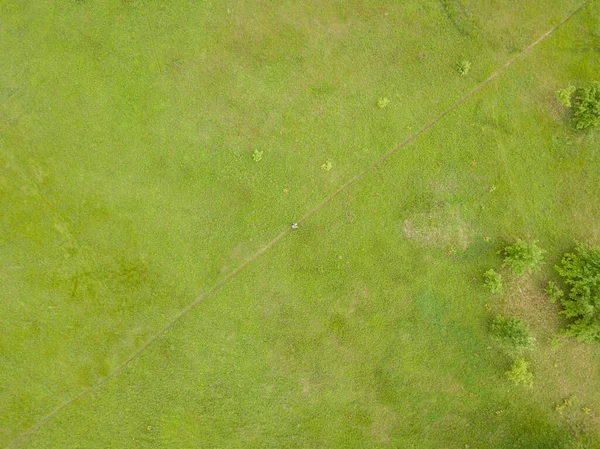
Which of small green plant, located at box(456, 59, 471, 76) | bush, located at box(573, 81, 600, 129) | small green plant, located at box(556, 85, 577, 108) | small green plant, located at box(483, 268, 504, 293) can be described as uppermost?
small green plant, located at box(456, 59, 471, 76)

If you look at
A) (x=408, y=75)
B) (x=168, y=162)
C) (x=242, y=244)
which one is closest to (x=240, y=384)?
(x=242, y=244)

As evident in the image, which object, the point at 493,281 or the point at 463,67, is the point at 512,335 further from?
the point at 463,67

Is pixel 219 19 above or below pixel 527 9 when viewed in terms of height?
above

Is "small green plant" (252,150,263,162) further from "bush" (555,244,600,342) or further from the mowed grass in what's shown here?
"bush" (555,244,600,342)

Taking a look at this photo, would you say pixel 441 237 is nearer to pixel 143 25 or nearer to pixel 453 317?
pixel 453 317

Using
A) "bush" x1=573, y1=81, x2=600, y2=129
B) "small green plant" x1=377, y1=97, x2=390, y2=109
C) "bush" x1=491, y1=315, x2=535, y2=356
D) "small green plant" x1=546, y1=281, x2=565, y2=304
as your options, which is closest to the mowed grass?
"small green plant" x1=377, y1=97, x2=390, y2=109

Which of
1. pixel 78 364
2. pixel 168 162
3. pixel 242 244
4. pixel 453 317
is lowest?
pixel 453 317

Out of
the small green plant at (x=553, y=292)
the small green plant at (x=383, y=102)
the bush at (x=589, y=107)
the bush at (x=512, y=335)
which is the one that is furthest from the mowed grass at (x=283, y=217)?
the bush at (x=589, y=107)
